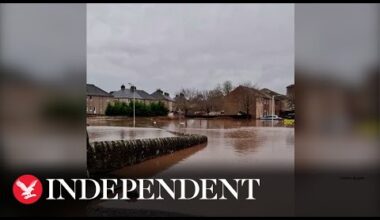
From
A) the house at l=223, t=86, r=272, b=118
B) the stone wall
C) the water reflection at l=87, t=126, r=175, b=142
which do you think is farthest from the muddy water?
the house at l=223, t=86, r=272, b=118

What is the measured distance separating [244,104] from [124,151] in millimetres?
6698

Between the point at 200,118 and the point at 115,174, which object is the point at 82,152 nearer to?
the point at 115,174

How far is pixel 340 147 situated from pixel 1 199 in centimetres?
206

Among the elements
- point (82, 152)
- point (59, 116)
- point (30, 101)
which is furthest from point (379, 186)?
point (30, 101)

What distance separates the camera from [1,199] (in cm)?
193

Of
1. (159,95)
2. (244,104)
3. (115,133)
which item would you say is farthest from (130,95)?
(244,104)

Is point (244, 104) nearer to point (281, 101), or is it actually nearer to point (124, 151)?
point (281, 101)

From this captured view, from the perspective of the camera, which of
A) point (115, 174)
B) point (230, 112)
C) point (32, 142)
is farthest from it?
point (230, 112)

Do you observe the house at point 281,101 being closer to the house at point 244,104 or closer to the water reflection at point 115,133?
the house at point 244,104

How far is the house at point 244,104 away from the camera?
9.66 metres

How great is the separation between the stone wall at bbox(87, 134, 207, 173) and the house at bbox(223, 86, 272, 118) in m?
3.43

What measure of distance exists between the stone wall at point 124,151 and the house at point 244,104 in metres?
3.43

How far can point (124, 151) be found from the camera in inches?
182

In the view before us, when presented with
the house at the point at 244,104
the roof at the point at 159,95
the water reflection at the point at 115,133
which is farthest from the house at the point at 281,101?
the water reflection at the point at 115,133
